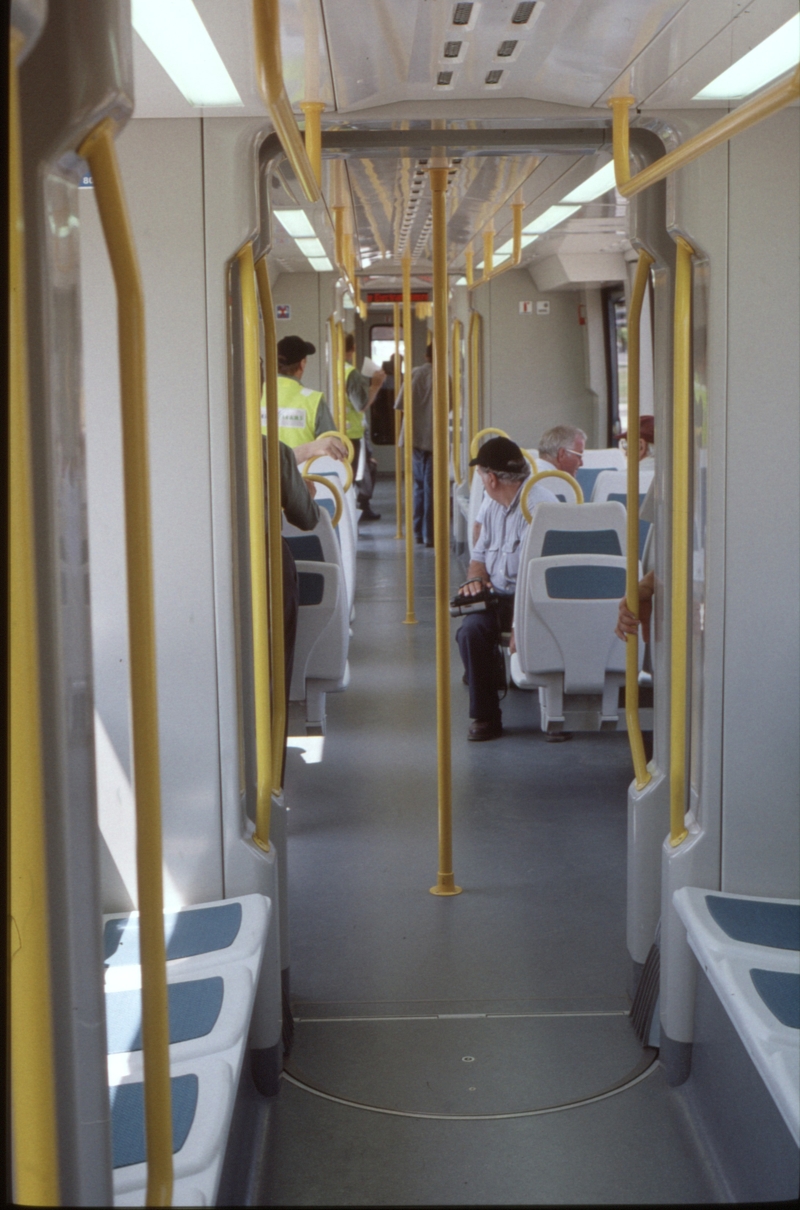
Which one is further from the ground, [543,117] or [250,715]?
[543,117]

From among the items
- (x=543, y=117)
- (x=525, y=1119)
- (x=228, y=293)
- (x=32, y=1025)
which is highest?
(x=543, y=117)

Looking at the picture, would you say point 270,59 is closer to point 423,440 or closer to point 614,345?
point 614,345

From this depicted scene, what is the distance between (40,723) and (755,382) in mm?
2182

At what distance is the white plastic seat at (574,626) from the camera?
482 centimetres

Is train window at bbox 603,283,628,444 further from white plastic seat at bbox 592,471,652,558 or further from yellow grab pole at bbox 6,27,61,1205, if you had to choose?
yellow grab pole at bbox 6,27,61,1205

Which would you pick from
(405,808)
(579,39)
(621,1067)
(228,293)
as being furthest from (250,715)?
(405,808)

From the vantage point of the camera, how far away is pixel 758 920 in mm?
2648

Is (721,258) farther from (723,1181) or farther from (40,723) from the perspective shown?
(40,723)

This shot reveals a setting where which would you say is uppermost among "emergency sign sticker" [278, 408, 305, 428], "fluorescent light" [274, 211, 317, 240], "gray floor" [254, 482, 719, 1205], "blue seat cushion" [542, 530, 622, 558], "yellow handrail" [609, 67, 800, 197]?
"fluorescent light" [274, 211, 317, 240]

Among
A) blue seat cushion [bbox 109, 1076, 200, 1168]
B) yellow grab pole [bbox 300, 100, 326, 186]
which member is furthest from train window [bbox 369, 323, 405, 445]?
blue seat cushion [bbox 109, 1076, 200, 1168]

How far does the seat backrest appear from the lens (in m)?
4.83

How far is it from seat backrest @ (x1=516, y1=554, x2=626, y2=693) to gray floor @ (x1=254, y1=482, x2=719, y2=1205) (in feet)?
1.81

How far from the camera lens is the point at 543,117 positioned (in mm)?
2744

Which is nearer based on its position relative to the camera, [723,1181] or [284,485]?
[723,1181]
